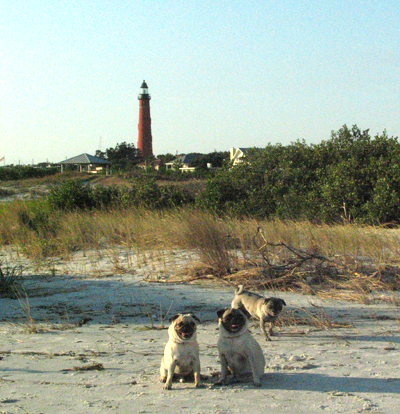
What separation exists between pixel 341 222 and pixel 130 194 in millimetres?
8126

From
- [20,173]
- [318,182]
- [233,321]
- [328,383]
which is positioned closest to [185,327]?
[233,321]

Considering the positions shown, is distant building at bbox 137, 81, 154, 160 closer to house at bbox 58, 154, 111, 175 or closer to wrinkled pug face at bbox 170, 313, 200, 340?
house at bbox 58, 154, 111, 175

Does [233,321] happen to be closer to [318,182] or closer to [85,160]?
[318,182]

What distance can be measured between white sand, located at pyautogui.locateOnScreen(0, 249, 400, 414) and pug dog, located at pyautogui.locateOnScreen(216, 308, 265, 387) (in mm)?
125

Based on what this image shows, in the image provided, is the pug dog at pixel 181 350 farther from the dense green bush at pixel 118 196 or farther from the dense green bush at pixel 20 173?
the dense green bush at pixel 20 173

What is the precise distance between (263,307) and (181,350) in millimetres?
1754

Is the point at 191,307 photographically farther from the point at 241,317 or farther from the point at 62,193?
the point at 62,193

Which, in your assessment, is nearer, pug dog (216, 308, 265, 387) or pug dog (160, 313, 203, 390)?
pug dog (160, 313, 203, 390)

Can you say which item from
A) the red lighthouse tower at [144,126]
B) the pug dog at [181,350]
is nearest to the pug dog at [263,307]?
the pug dog at [181,350]

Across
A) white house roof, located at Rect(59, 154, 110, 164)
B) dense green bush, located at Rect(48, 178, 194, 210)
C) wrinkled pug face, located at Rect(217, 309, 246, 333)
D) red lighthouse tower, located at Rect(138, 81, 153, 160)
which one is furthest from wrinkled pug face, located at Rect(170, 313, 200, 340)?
red lighthouse tower, located at Rect(138, 81, 153, 160)

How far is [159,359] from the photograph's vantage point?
4.94 m

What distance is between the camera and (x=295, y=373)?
14.6 ft

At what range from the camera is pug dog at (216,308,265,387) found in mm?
4207

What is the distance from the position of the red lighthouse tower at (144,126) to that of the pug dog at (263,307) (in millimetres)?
53022
